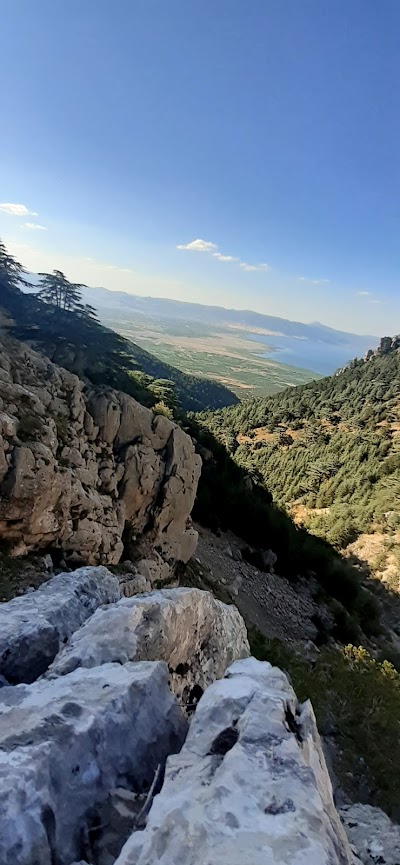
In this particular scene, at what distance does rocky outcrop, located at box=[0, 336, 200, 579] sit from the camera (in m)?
15.5

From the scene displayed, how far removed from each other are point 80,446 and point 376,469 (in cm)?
6221

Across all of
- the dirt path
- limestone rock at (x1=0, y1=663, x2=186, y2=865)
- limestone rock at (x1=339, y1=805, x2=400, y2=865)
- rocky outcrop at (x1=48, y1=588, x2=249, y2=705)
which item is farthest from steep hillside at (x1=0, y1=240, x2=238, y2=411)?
limestone rock at (x1=339, y1=805, x2=400, y2=865)

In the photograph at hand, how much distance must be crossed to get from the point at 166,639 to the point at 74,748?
289 cm

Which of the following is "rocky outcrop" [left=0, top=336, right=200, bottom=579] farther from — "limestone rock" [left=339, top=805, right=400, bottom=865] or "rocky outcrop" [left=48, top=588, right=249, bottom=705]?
"limestone rock" [left=339, top=805, right=400, bottom=865]

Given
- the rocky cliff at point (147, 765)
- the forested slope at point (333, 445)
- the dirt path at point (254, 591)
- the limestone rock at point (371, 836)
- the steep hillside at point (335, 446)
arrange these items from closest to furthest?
1. the rocky cliff at point (147, 765)
2. the limestone rock at point (371, 836)
3. the dirt path at point (254, 591)
4. the steep hillside at point (335, 446)
5. the forested slope at point (333, 445)

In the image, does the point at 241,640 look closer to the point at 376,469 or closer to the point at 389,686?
the point at 389,686

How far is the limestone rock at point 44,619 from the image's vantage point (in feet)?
22.5

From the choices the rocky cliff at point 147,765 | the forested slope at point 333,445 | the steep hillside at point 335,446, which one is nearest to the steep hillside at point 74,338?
the rocky cliff at point 147,765

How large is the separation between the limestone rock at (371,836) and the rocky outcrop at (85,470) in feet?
39.5

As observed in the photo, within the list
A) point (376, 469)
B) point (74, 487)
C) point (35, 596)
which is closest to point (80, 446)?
point (74, 487)

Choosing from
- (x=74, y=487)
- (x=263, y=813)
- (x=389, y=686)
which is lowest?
(x=389, y=686)

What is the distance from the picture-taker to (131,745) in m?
5.13

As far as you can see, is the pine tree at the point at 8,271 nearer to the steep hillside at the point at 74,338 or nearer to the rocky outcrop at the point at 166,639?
the steep hillside at the point at 74,338

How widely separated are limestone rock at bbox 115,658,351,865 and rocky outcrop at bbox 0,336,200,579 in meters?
11.7
